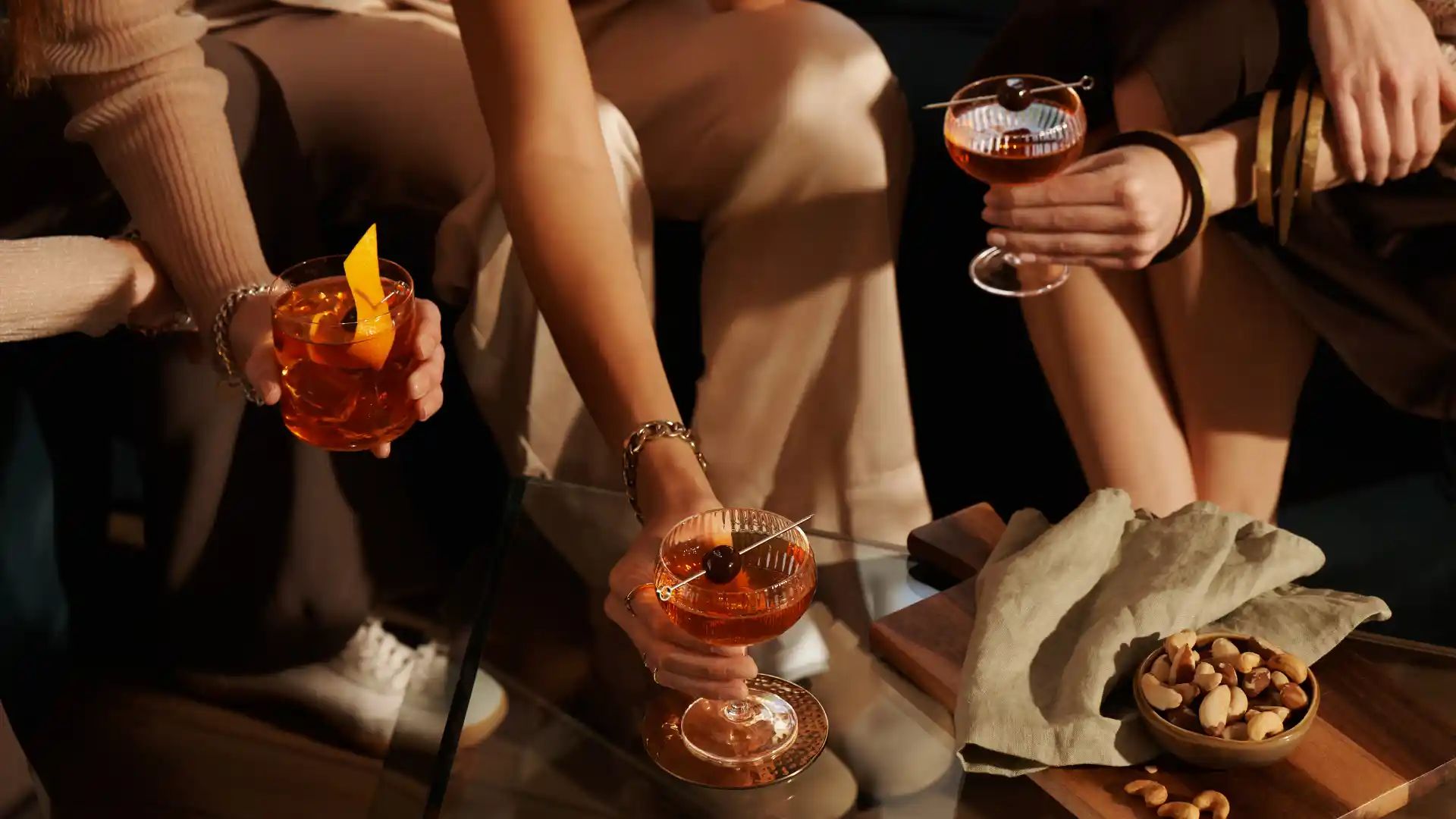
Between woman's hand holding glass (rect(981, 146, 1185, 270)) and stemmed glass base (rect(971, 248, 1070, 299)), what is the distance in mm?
154

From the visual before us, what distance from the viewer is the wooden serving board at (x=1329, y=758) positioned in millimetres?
1014

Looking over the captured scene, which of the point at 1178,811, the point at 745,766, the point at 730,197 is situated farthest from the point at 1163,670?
the point at 730,197

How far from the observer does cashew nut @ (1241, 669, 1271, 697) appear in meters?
1.04

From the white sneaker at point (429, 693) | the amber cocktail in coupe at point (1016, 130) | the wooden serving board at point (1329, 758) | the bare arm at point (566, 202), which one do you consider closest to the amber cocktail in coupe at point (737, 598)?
the wooden serving board at point (1329, 758)

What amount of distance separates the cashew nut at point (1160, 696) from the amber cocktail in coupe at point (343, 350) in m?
0.64

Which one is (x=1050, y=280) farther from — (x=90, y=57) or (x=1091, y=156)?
(x=90, y=57)

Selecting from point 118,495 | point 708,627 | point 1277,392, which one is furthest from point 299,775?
point 1277,392

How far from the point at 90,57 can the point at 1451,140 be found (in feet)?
4.88

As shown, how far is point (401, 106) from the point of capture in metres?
1.83

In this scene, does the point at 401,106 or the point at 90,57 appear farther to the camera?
the point at 401,106

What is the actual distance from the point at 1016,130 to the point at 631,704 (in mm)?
798

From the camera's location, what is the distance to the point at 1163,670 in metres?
1.07

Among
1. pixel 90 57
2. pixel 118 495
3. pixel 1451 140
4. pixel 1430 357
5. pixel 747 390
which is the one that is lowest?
pixel 118 495

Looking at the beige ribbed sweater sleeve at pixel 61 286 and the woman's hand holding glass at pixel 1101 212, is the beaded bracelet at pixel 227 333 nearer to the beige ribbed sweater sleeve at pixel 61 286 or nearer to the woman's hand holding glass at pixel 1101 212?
the beige ribbed sweater sleeve at pixel 61 286
